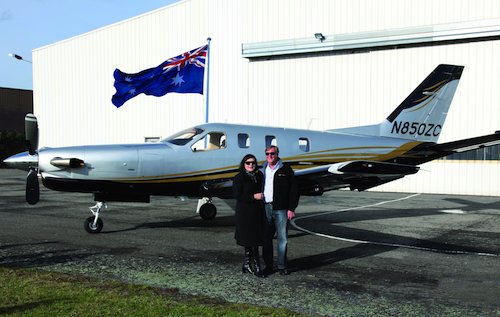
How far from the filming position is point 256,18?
27.4 m

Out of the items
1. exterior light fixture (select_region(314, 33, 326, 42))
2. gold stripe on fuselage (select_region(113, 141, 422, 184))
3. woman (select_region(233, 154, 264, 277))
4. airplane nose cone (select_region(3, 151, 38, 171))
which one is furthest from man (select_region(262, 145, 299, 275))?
exterior light fixture (select_region(314, 33, 326, 42))

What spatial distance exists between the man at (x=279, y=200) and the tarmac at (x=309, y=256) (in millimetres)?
411

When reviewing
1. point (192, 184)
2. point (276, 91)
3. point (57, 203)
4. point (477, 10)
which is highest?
point (477, 10)

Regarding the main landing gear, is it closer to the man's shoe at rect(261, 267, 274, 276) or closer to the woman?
the woman

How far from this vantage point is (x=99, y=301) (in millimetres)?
5797

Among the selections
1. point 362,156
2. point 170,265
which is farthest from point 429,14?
point 170,265

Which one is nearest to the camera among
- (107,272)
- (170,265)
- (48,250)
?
(107,272)

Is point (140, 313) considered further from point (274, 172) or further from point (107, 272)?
point (274, 172)

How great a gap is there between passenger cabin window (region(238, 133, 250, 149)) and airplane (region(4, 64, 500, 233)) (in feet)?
0.08

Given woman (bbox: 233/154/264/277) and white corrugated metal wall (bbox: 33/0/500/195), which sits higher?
white corrugated metal wall (bbox: 33/0/500/195)

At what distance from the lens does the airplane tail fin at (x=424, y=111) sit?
47.6 feet

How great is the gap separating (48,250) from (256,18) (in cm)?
2113

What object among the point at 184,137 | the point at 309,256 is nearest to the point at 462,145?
the point at 309,256

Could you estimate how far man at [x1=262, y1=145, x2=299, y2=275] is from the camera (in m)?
7.56
